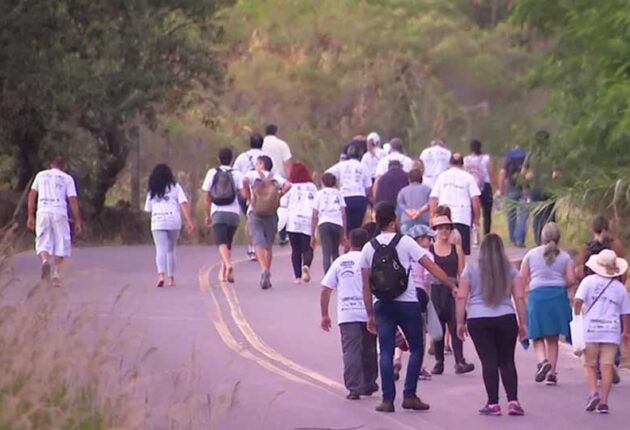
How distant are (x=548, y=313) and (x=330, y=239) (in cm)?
741

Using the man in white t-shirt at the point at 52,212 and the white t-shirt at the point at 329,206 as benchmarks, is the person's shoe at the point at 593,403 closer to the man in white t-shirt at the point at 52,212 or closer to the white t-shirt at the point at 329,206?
the white t-shirt at the point at 329,206

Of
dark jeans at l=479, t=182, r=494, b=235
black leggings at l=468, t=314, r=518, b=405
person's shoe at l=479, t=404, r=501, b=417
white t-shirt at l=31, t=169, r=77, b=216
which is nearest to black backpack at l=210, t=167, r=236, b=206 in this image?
white t-shirt at l=31, t=169, r=77, b=216

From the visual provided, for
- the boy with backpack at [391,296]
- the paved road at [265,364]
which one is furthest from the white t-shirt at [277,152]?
the boy with backpack at [391,296]

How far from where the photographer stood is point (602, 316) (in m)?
15.4

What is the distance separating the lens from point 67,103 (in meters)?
32.6

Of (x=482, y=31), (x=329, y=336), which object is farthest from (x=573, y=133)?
(x=482, y=31)

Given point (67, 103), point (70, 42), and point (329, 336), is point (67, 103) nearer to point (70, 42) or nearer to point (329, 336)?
point (70, 42)

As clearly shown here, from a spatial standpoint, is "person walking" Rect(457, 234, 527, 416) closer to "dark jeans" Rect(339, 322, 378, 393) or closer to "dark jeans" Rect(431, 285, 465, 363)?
"dark jeans" Rect(339, 322, 378, 393)

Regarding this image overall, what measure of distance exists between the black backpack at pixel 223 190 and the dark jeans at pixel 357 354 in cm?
887

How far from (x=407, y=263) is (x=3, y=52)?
1412 cm

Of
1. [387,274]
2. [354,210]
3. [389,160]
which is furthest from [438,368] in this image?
[389,160]

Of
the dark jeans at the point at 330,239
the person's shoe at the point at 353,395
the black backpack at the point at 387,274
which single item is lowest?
the person's shoe at the point at 353,395

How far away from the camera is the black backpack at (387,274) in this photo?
580 inches

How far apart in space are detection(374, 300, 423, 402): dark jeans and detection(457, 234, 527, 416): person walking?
493 mm
